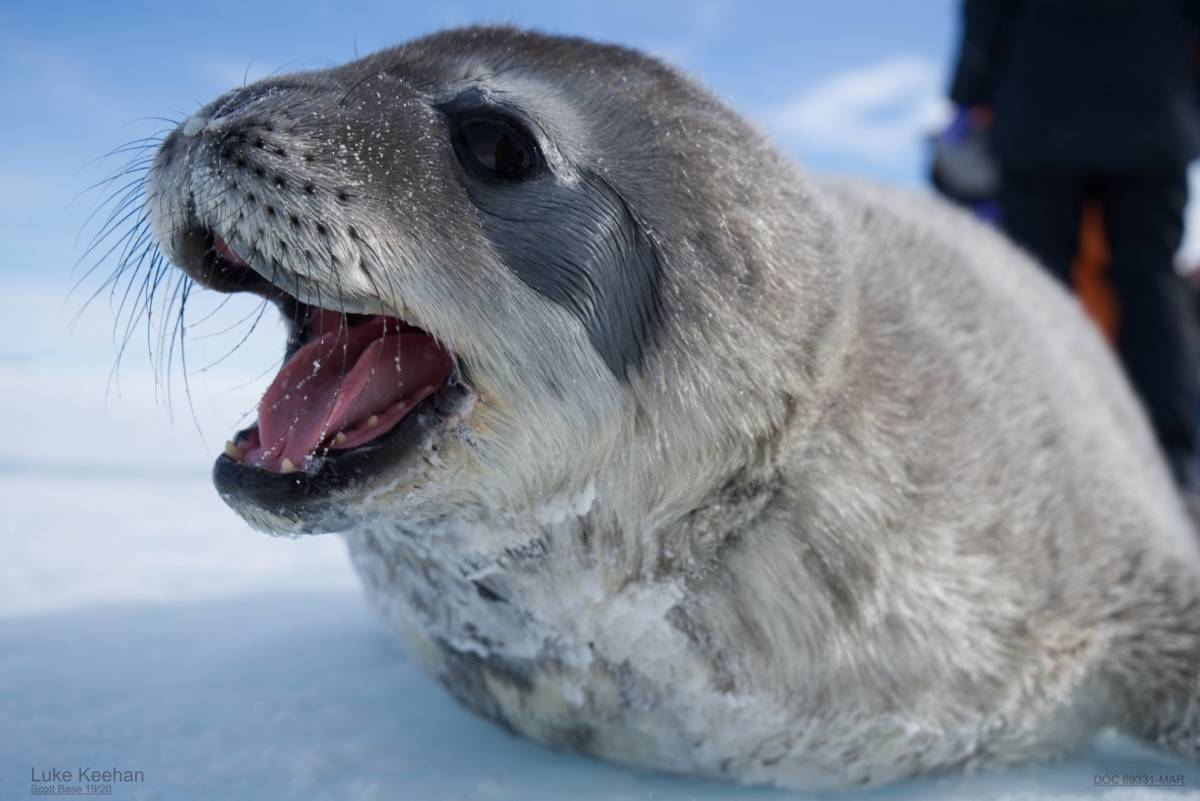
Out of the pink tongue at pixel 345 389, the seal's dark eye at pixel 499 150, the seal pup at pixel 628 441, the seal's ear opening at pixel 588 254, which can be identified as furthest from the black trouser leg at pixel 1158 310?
the pink tongue at pixel 345 389

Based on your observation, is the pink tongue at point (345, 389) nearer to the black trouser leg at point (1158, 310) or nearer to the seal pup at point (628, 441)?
the seal pup at point (628, 441)

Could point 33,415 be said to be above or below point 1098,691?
above

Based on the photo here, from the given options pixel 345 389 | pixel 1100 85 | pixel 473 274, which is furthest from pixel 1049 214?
pixel 345 389

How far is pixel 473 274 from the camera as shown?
1542mm

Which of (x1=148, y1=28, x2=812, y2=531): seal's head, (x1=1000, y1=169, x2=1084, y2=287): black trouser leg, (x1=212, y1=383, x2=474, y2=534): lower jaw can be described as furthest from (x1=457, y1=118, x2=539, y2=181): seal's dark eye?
(x1=1000, y1=169, x2=1084, y2=287): black trouser leg

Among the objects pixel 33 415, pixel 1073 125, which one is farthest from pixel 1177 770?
pixel 33 415

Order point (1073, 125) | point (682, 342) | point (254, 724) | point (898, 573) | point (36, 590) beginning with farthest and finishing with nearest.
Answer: point (1073, 125)
point (36, 590)
point (254, 724)
point (898, 573)
point (682, 342)

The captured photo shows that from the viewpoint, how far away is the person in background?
12.8 ft

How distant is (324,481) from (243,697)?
3.44 ft

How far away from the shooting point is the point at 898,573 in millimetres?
1791

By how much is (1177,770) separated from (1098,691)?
0.19 meters

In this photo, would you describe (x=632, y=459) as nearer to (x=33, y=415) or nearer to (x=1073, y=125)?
(x=1073, y=125)

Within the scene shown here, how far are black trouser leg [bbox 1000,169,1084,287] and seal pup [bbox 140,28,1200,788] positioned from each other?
256 cm

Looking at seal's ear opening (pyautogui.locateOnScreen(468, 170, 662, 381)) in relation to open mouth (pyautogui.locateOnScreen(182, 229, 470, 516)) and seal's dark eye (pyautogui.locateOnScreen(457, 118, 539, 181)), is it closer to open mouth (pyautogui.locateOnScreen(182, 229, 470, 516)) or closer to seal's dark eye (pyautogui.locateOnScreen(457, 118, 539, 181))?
seal's dark eye (pyautogui.locateOnScreen(457, 118, 539, 181))
